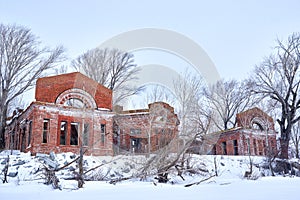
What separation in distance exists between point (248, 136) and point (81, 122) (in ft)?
48.9

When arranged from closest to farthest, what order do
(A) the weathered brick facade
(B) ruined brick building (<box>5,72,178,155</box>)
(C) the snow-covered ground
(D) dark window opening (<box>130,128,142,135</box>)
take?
(C) the snow-covered ground, (B) ruined brick building (<box>5,72,178,155</box>), (A) the weathered brick facade, (D) dark window opening (<box>130,128,142,135</box>)

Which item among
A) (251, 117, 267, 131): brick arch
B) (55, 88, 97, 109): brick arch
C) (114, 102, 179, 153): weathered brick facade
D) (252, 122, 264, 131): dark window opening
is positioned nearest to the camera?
(55, 88, 97, 109): brick arch

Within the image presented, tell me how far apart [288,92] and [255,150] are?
5.86 m

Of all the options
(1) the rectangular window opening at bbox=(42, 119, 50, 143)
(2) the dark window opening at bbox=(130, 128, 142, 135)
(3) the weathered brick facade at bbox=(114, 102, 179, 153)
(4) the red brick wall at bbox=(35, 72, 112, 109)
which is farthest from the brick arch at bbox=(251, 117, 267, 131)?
(1) the rectangular window opening at bbox=(42, 119, 50, 143)

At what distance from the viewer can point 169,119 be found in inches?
777

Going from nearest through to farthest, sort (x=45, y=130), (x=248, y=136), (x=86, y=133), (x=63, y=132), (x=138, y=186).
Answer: (x=138, y=186), (x=45, y=130), (x=86, y=133), (x=63, y=132), (x=248, y=136)

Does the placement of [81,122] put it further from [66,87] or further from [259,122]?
[259,122]

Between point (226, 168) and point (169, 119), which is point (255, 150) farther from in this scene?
point (169, 119)

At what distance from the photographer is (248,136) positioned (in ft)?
81.3

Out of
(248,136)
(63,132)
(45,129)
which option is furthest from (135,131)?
(248,136)

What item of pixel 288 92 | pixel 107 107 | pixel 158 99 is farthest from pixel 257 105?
pixel 107 107

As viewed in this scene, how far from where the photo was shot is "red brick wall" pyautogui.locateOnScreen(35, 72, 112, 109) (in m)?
18.7

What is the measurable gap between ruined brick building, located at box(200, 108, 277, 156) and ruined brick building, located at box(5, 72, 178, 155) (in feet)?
21.6

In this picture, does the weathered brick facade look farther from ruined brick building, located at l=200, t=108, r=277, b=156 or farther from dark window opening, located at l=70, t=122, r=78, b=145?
ruined brick building, located at l=200, t=108, r=277, b=156
